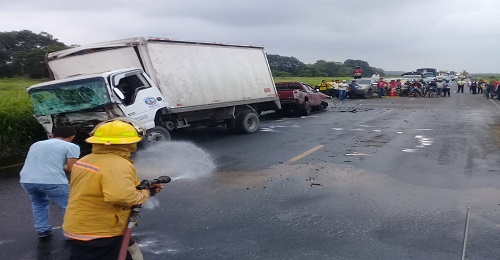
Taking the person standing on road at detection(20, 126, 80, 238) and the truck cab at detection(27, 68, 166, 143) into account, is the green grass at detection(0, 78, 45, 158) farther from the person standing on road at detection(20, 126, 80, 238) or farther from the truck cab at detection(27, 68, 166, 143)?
the person standing on road at detection(20, 126, 80, 238)

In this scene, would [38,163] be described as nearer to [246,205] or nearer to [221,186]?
[246,205]

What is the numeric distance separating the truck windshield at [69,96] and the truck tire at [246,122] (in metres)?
5.42

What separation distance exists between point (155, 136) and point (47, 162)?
5926 millimetres

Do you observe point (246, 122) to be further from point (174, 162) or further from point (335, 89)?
point (335, 89)

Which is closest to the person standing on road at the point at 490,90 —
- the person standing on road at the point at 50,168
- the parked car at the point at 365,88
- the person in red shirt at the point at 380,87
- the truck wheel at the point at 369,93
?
the person in red shirt at the point at 380,87

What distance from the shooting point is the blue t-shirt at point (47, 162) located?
485cm

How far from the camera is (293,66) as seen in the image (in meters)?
73.3

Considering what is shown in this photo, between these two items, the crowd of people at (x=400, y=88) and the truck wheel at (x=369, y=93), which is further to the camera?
the truck wheel at (x=369, y=93)

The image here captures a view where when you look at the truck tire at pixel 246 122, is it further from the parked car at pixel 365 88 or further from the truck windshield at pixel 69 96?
the parked car at pixel 365 88

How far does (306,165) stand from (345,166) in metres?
0.79

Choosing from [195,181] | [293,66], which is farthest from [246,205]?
[293,66]

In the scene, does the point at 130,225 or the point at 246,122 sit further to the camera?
the point at 246,122

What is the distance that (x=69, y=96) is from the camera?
9836 mm

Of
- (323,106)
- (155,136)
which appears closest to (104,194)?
(155,136)
